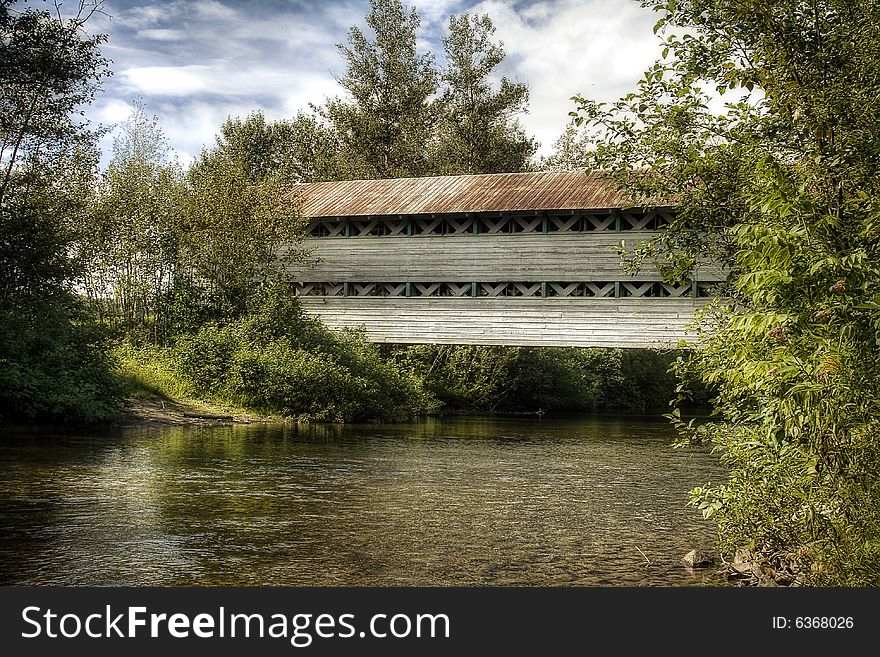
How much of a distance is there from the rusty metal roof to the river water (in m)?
8.44

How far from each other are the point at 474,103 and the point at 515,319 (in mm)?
19614

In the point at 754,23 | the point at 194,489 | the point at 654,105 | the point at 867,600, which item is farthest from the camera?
the point at 194,489

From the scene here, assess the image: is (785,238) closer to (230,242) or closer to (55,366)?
(55,366)

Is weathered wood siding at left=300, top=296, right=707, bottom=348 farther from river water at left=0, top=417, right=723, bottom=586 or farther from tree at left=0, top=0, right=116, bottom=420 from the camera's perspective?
tree at left=0, top=0, right=116, bottom=420

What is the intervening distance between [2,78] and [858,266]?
49.1 ft

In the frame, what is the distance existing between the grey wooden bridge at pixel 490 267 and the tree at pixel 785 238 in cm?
1529

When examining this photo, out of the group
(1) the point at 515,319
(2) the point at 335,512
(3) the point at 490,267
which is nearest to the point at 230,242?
(3) the point at 490,267

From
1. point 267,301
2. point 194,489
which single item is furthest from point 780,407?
point 267,301

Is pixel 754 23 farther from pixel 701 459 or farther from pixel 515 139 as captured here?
pixel 515 139

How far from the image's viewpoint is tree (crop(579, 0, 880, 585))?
6383mm

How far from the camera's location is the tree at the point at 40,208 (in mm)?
16625

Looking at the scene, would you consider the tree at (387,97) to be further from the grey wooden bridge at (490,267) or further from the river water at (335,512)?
the river water at (335,512)

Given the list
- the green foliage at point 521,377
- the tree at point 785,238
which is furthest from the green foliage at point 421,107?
the tree at point 785,238

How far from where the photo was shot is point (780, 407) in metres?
6.77
